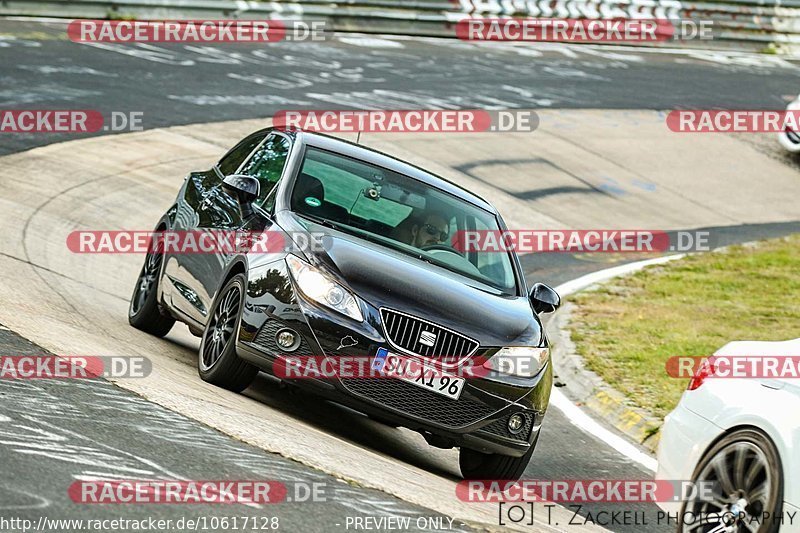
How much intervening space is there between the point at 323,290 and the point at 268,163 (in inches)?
78.3

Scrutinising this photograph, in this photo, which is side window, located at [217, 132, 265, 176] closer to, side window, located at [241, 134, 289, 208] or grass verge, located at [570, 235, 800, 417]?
side window, located at [241, 134, 289, 208]

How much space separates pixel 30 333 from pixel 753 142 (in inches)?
742

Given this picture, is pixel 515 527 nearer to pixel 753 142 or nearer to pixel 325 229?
pixel 325 229

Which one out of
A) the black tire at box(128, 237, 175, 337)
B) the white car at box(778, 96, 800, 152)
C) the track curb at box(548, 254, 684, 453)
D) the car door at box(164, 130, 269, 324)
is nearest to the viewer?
the car door at box(164, 130, 269, 324)

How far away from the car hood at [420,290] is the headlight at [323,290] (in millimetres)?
60

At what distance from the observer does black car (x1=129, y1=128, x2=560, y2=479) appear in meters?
7.51

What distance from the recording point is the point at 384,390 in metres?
7.45

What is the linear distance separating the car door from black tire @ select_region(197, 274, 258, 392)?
0.35 m

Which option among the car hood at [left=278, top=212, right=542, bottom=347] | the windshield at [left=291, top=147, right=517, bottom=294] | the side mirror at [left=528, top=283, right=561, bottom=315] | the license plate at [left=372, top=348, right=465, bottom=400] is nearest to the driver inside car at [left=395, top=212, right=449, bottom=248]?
the windshield at [left=291, top=147, right=517, bottom=294]

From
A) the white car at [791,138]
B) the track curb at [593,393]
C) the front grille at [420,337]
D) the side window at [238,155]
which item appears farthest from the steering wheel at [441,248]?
the white car at [791,138]

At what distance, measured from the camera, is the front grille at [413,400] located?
745 cm

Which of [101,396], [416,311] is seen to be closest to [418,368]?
[416,311]

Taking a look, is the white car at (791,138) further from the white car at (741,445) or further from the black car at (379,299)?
the white car at (741,445)

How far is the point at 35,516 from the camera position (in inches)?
200
